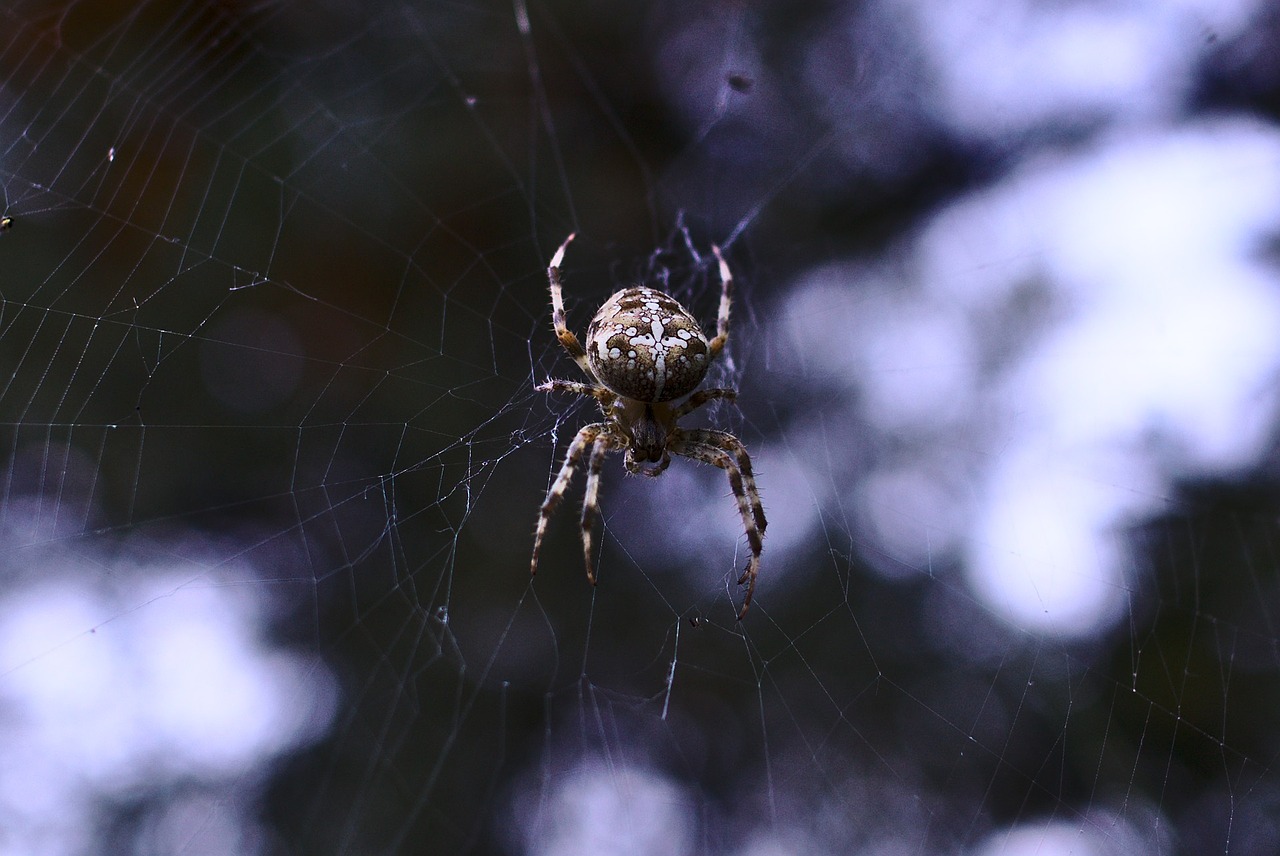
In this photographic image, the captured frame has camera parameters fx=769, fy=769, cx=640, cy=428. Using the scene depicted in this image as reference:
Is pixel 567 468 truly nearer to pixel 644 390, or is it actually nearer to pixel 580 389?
pixel 580 389

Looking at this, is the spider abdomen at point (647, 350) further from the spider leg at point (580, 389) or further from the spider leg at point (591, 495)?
the spider leg at point (591, 495)

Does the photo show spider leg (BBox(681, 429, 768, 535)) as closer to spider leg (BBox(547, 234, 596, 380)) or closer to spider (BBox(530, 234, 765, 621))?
spider (BBox(530, 234, 765, 621))

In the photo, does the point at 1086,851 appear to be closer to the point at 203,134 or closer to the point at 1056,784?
the point at 1056,784

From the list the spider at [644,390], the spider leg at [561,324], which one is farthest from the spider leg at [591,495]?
the spider leg at [561,324]

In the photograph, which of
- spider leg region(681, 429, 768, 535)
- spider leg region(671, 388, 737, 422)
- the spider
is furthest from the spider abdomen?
spider leg region(681, 429, 768, 535)

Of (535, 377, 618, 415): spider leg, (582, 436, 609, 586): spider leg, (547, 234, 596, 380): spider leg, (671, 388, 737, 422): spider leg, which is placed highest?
(547, 234, 596, 380): spider leg

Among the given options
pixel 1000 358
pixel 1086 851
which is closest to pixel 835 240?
pixel 1000 358

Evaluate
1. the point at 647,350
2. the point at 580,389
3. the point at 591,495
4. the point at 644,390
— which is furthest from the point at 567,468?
the point at 647,350
